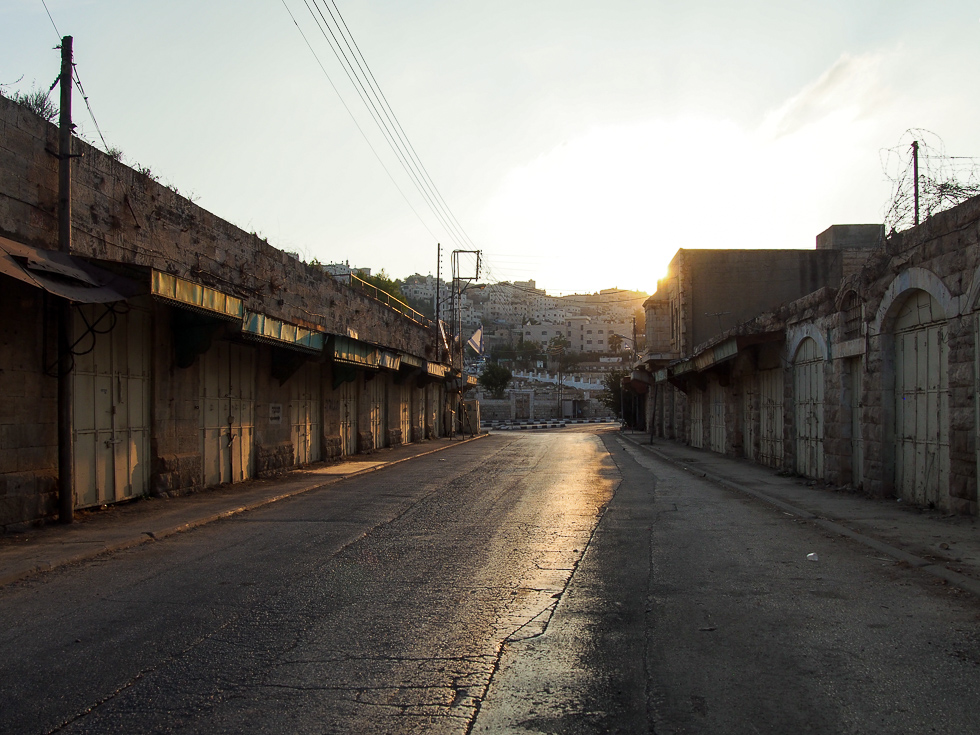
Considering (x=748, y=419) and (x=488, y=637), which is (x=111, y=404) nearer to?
(x=488, y=637)

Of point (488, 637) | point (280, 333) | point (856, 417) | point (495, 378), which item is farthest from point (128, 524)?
point (495, 378)

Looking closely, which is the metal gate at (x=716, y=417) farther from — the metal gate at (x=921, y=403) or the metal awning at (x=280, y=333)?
the metal awning at (x=280, y=333)

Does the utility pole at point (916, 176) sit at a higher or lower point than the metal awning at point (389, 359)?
higher

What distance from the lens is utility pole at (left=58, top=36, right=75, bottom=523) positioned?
9.74m

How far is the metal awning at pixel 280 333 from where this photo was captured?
1382 cm

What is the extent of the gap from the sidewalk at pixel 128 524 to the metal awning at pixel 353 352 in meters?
3.34

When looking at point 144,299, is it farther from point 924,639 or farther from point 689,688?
point 924,639

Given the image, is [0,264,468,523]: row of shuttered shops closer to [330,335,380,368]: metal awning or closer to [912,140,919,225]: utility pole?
[330,335,380,368]: metal awning

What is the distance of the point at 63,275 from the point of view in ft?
28.9

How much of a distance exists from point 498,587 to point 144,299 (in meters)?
8.54

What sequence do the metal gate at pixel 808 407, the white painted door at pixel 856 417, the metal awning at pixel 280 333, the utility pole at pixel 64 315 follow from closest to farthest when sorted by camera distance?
the utility pole at pixel 64 315 → the white painted door at pixel 856 417 → the metal awning at pixel 280 333 → the metal gate at pixel 808 407

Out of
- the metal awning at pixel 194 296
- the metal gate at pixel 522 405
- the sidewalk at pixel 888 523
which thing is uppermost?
the metal awning at pixel 194 296

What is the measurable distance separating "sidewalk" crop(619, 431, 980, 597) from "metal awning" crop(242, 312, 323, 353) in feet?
31.6

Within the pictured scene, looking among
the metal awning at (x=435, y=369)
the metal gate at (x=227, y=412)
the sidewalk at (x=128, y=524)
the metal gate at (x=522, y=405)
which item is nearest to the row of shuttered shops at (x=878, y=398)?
the sidewalk at (x=128, y=524)
